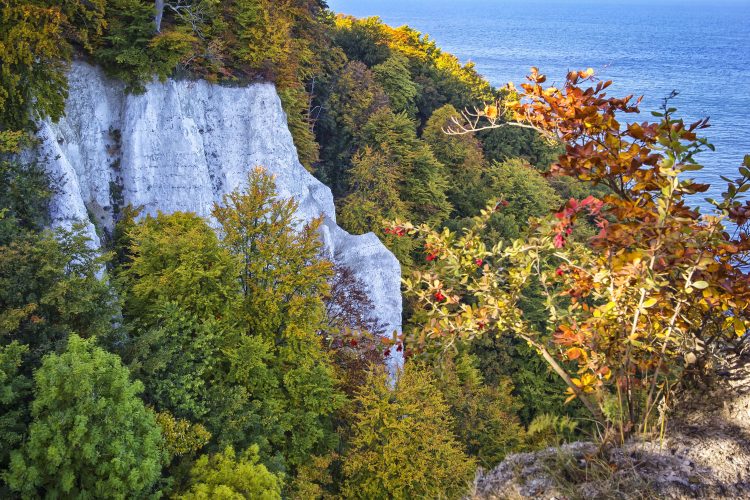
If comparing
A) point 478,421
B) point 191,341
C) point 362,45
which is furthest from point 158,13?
point 362,45

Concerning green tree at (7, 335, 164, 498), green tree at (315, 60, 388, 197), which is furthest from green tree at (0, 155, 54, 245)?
green tree at (315, 60, 388, 197)

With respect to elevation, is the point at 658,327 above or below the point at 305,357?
above

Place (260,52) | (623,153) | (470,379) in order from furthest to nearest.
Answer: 1. (470,379)
2. (260,52)
3. (623,153)

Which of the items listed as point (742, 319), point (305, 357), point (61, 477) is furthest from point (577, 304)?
point (305, 357)

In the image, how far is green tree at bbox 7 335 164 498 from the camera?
9188 mm

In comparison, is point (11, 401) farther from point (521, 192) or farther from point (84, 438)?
point (521, 192)

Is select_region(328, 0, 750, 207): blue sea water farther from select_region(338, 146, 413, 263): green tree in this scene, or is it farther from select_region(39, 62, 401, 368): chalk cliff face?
select_region(39, 62, 401, 368): chalk cliff face

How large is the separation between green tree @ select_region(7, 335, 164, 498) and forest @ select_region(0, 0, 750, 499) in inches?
2.0

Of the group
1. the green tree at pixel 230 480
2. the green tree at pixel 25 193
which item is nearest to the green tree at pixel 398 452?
the green tree at pixel 230 480

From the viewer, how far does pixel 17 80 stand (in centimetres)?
1456

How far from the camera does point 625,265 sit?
3.14m

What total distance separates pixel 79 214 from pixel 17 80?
3727 mm

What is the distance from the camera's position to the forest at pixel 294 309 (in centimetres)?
345

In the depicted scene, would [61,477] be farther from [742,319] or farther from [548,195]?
[548,195]
